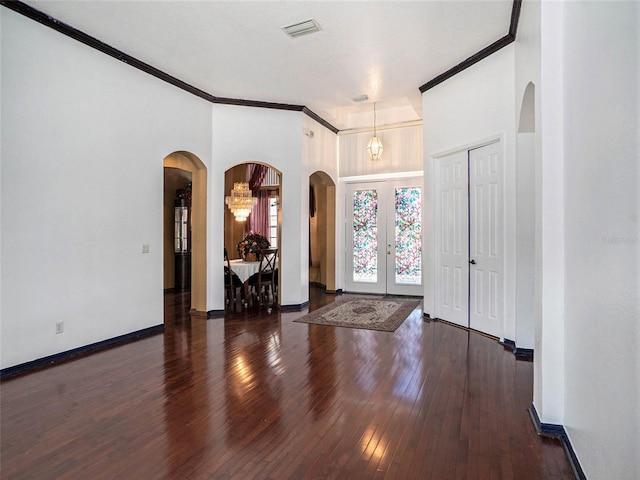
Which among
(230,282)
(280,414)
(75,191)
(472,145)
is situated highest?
(472,145)

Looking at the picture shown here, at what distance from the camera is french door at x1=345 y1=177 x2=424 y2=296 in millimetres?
7590

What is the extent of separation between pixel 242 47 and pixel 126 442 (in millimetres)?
4175

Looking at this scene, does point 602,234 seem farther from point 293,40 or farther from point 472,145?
point 293,40

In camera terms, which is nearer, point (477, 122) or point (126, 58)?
point (126, 58)

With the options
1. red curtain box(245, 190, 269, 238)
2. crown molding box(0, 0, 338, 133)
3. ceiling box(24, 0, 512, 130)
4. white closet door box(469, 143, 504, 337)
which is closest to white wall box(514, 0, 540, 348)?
white closet door box(469, 143, 504, 337)

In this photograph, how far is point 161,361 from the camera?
3.86 metres

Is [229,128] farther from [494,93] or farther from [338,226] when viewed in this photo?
[494,93]

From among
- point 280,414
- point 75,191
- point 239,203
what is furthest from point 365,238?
point 280,414

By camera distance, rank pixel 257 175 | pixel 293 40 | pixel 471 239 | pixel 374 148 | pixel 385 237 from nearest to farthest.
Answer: pixel 293 40 → pixel 471 239 → pixel 374 148 → pixel 385 237 → pixel 257 175

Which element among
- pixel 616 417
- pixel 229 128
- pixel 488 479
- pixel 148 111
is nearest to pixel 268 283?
pixel 229 128

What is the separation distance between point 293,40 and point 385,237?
4.49 metres

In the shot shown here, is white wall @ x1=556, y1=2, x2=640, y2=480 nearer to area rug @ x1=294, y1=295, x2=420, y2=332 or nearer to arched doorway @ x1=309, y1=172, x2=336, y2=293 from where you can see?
area rug @ x1=294, y1=295, x2=420, y2=332

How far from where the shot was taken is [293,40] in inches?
Result: 169

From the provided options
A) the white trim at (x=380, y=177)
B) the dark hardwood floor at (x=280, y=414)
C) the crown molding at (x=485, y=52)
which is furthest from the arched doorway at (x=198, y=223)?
the crown molding at (x=485, y=52)
